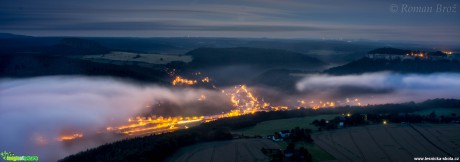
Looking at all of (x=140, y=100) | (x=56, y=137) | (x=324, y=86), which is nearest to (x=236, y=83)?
Answer: (x=324, y=86)

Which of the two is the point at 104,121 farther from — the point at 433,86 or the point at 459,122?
the point at 433,86

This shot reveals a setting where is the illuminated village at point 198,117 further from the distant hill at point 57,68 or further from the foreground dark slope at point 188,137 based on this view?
the distant hill at point 57,68

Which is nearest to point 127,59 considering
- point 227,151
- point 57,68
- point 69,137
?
point 57,68

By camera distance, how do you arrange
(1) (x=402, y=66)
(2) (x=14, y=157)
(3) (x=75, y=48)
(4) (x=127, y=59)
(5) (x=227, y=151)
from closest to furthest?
1. (5) (x=227, y=151)
2. (2) (x=14, y=157)
3. (1) (x=402, y=66)
4. (4) (x=127, y=59)
5. (3) (x=75, y=48)

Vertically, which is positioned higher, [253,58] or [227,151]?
[253,58]

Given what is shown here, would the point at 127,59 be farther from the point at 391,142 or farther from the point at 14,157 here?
the point at 391,142

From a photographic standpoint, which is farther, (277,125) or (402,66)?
(402,66)
